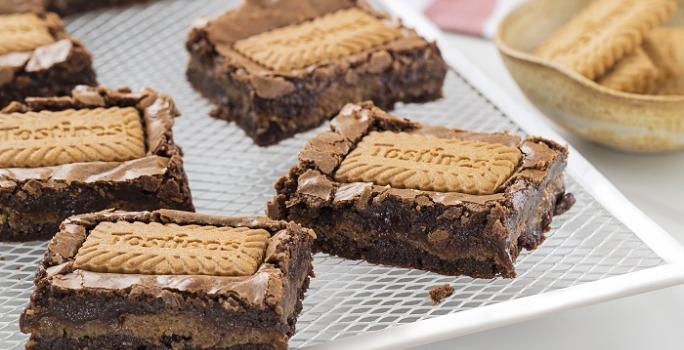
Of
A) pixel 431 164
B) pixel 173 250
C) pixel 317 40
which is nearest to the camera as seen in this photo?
pixel 173 250

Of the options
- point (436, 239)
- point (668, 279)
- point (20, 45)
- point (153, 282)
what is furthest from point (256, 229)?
point (20, 45)

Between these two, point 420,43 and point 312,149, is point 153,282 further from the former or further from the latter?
point 420,43

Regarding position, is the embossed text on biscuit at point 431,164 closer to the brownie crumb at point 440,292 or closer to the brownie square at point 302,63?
the brownie crumb at point 440,292

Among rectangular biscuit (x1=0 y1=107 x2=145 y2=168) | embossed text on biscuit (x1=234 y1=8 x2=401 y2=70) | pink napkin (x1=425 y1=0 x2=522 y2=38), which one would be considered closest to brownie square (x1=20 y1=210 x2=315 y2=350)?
rectangular biscuit (x1=0 y1=107 x2=145 y2=168)

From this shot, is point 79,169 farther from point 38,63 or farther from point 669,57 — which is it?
point 669,57

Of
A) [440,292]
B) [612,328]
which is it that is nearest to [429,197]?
[440,292]

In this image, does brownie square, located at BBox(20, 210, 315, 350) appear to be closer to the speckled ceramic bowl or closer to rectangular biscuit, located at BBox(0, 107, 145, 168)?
rectangular biscuit, located at BBox(0, 107, 145, 168)

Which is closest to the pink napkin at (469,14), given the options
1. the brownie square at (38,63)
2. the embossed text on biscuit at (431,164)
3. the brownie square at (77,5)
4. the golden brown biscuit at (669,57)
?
the golden brown biscuit at (669,57)
